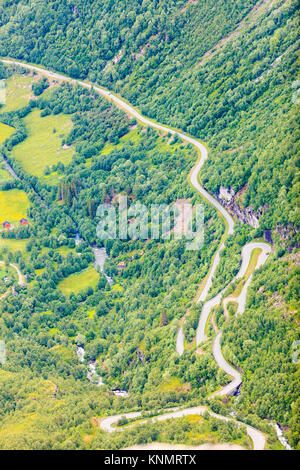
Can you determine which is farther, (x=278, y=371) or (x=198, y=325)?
(x=198, y=325)

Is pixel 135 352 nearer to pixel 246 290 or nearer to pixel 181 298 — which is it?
pixel 181 298

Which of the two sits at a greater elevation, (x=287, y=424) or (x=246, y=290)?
(x=246, y=290)

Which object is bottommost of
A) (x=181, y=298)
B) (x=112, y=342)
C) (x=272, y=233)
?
(x=112, y=342)

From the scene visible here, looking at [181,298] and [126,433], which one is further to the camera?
[181,298]

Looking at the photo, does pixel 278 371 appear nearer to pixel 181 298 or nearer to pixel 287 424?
pixel 287 424
